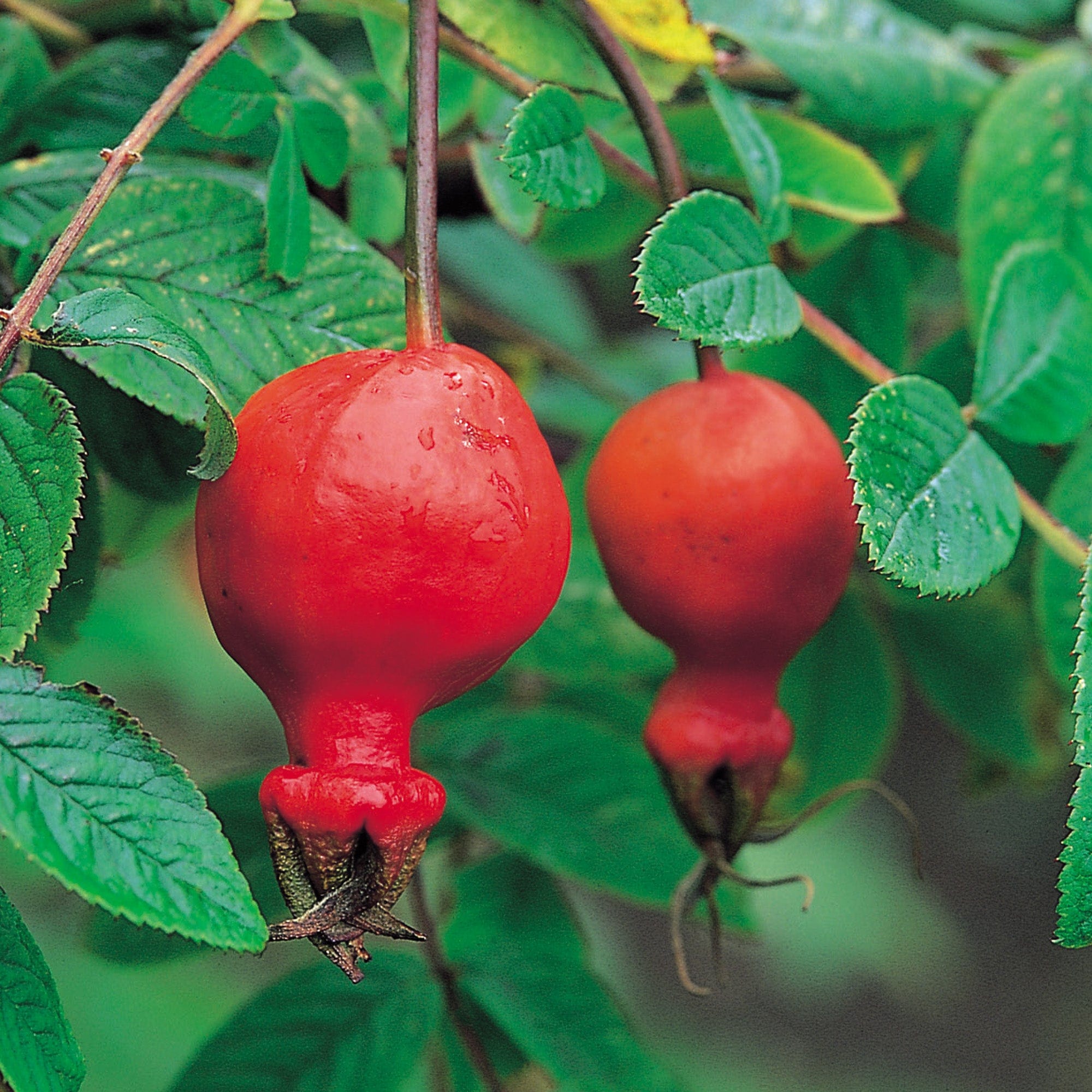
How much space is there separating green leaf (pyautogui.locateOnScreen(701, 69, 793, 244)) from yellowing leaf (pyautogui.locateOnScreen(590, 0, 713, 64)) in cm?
1

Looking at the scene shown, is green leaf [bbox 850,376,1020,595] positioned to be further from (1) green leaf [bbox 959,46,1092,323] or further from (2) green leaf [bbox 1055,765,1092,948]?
(1) green leaf [bbox 959,46,1092,323]

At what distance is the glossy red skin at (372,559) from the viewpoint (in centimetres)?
52

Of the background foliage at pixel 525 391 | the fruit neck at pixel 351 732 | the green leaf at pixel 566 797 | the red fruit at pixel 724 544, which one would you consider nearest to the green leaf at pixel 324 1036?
the background foliage at pixel 525 391

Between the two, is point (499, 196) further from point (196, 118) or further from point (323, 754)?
point (323, 754)

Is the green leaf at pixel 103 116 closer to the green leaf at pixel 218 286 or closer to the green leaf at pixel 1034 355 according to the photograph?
the green leaf at pixel 218 286

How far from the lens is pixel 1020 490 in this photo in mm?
782

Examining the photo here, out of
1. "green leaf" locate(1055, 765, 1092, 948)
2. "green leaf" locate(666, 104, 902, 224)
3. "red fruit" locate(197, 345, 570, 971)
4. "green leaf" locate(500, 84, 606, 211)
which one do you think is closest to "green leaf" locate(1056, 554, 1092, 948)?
"green leaf" locate(1055, 765, 1092, 948)

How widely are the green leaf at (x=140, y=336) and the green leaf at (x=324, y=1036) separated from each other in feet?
1.84

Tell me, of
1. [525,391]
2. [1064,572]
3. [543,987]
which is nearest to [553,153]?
[1064,572]

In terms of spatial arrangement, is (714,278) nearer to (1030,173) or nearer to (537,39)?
(537,39)

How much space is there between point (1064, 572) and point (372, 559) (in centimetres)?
59

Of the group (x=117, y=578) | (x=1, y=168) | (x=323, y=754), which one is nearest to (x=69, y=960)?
(x=117, y=578)

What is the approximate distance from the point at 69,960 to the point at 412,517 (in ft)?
5.02

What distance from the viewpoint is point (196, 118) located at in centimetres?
72
